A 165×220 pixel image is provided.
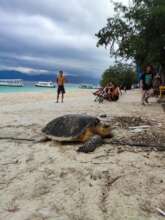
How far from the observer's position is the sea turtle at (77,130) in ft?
23.0

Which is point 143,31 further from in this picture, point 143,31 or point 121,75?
point 121,75

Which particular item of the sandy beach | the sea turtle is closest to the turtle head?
the sea turtle

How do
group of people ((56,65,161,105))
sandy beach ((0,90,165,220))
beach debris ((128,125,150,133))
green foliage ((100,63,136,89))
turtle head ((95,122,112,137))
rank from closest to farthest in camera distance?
sandy beach ((0,90,165,220))
turtle head ((95,122,112,137))
beach debris ((128,125,150,133))
group of people ((56,65,161,105))
green foliage ((100,63,136,89))

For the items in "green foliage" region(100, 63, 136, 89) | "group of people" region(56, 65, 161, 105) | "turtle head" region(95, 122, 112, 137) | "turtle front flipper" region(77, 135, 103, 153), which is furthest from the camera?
"green foliage" region(100, 63, 136, 89)

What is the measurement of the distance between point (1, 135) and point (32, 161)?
99.5 inches

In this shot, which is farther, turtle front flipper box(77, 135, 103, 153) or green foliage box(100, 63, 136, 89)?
green foliage box(100, 63, 136, 89)

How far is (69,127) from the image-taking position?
23.9ft

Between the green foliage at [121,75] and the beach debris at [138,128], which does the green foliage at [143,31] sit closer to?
the beach debris at [138,128]

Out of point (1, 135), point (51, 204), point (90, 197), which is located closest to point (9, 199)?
point (51, 204)

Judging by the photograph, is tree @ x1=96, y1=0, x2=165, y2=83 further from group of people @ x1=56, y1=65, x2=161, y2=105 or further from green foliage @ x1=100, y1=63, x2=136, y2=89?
green foliage @ x1=100, y1=63, x2=136, y2=89

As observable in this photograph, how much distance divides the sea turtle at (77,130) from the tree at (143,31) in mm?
9580

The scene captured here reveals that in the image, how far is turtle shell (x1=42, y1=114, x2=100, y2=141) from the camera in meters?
7.07

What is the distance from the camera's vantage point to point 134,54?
17.2m

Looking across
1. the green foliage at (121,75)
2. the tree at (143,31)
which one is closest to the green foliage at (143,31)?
the tree at (143,31)
